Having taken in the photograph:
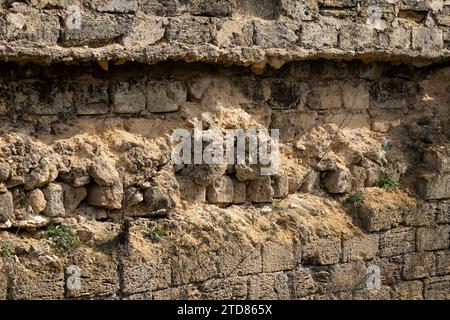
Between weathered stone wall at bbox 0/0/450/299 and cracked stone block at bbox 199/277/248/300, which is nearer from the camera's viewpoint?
weathered stone wall at bbox 0/0/450/299

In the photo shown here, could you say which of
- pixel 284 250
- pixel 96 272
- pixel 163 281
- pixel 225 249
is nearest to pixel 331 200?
pixel 284 250

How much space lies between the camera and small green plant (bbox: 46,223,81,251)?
5620 mm

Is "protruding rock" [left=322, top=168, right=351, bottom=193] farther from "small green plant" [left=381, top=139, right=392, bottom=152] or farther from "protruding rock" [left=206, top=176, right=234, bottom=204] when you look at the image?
"protruding rock" [left=206, top=176, right=234, bottom=204]

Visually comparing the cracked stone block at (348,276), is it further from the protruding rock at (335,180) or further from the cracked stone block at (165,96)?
the cracked stone block at (165,96)

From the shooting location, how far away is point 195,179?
20.5ft

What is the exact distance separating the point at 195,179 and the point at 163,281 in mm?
770

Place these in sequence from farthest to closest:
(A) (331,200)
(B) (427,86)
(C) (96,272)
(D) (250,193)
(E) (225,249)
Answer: (B) (427,86) → (A) (331,200) → (D) (250,193) → (E) (225,249) → (C) (96,272)

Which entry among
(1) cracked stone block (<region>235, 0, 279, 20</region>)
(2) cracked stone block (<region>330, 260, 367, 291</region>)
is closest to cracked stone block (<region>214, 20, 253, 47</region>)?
(1) cracked stone block (<region>235, 0, 279, 20</region>)

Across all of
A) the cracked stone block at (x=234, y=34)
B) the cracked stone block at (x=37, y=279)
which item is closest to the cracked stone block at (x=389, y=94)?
the cracked stone block at (x=234, y=34)

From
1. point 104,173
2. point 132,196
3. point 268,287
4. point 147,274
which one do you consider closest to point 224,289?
point 268,287

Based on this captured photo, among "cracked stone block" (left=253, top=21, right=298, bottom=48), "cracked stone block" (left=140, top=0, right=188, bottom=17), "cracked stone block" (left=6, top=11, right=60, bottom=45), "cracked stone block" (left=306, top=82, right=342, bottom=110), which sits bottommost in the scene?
"cracked stone block" (left=306, top=82, right=342, bottom=110)

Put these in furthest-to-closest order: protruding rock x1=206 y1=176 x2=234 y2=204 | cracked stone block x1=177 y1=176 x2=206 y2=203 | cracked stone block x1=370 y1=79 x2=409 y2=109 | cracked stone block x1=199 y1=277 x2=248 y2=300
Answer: cracked stone block x1=370 y1=79 x2=409 y2=109 → protruding rock x1=206 y1=176 x2=234 y2=204 → cracked stone block x1=177 y1=176 x2=206 y2=203 → cracked stone block x1=199 y1=277 x2=248 y2=300

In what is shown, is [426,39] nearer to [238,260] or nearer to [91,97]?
[238,260]

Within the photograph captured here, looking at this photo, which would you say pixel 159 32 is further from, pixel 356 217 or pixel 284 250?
pixel 356 217
